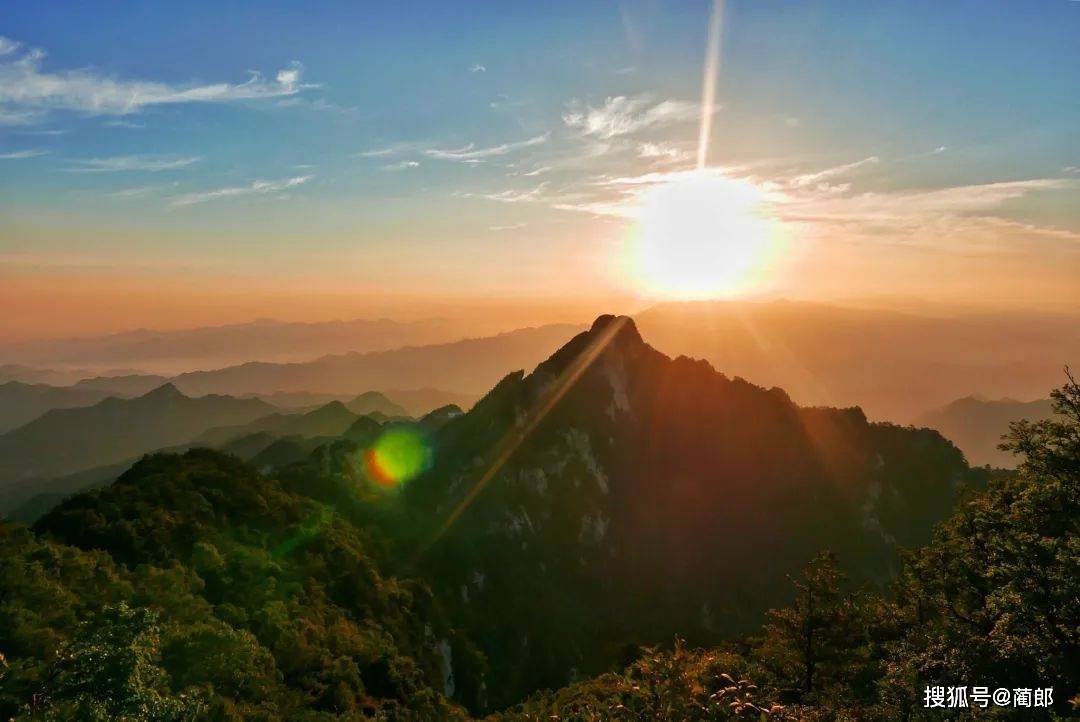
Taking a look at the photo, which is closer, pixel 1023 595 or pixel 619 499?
pixel 1023 595

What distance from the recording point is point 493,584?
360 ft

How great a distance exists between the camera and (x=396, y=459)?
Result: 5468 inches

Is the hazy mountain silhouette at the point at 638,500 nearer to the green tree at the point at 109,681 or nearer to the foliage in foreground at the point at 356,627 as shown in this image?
the foliage in foreground at the point at 356,627

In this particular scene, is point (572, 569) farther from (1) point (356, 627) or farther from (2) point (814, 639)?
(2) point (814, 639)

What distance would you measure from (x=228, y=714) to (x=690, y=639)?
87499 mm

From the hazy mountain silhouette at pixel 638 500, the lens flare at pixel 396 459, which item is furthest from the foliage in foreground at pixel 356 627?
the lens flare at pixel 396 459

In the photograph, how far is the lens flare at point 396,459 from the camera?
13050cm

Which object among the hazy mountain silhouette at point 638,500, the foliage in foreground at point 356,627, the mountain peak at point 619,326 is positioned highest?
the mountain peak at point 619,326

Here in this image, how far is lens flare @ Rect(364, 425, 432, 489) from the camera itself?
13050cm

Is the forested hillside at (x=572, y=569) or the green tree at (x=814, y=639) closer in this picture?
the forested hillside at (x=572, y=569)

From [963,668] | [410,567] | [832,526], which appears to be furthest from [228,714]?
[832,526]

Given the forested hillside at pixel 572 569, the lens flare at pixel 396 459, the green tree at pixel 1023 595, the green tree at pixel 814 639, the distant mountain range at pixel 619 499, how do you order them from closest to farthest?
the green tree at pixel 1023 595
the forested hillside at pixel 572 569
the green tree at pixel 814 639
the distant mountain range at pixel 619 499
the lens flare at pixel 396 459

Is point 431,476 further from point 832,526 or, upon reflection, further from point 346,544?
point 832,526

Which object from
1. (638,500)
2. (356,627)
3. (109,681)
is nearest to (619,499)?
(638,500)
